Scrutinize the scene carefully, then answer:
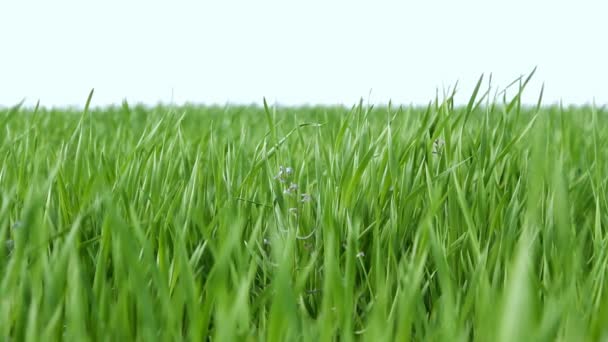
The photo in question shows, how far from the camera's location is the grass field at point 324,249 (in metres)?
0.64

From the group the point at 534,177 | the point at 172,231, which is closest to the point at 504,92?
the point at 172,231

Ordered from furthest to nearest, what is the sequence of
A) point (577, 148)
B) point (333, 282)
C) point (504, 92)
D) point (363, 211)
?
point (577, 148) → point (504, 92) → point (363, 211) → point (333, 282)

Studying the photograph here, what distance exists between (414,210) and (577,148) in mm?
873

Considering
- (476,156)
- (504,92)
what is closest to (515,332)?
(476,156)

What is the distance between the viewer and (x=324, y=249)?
1.09 meters

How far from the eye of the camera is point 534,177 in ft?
1.71

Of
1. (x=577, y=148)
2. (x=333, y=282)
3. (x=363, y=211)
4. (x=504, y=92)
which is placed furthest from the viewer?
(x=577, y=148)

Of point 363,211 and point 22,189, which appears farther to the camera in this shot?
point 22,189

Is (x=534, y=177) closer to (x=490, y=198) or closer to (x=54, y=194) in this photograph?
(x=490, y=198)

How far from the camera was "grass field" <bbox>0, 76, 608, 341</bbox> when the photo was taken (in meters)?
0.64

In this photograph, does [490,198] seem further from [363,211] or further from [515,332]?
[515,332]

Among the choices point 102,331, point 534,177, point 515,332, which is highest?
point 534,177

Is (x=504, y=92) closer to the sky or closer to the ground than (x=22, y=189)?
closer to the sky

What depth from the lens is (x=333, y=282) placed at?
741 millimetres
